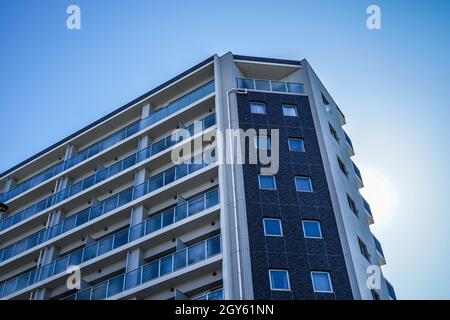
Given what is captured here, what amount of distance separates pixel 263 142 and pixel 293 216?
18.0 feet

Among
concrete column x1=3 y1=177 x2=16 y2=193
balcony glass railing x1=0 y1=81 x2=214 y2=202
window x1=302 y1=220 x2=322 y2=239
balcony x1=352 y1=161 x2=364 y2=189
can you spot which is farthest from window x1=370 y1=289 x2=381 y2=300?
concrete column x1=3 y1=177 x2=16 y2=193

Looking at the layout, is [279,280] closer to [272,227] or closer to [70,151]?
[272,227]

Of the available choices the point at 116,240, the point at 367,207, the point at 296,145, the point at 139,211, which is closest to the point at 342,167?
the point at 367,207

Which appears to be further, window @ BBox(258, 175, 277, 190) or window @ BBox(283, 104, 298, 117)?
window @ BBox(283, 104, 298, 117)

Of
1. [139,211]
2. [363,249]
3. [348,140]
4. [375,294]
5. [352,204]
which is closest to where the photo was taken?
[375,294]

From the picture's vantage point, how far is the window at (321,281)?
74.3ft

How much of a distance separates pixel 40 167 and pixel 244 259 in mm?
26557

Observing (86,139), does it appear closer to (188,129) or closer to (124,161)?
(124,161)

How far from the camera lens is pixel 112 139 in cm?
3716

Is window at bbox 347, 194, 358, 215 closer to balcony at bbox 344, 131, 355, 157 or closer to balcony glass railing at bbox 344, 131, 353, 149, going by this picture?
balcony at bbox 344, 131, 355, 157

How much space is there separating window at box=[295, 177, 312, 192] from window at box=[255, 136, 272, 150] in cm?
276

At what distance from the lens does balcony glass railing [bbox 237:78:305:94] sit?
32.5 meters

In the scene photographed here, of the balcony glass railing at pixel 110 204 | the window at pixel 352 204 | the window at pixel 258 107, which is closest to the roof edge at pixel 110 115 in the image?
the window at pixel 258 107

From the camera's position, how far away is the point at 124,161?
112 ft
